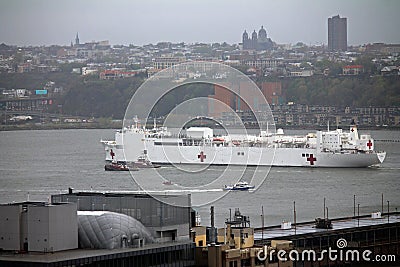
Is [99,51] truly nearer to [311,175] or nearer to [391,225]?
[311,175]

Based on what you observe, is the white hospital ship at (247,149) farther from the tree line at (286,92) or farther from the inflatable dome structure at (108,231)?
the inflatable dome structure at (108,231)

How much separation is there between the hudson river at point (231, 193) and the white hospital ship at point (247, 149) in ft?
2.09

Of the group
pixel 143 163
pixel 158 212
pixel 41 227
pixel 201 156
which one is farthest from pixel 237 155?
pixel 41 227

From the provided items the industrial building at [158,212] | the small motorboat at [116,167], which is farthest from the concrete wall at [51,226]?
the small motorboat at [116,167]

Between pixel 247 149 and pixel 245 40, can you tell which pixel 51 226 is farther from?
pixel 245 40

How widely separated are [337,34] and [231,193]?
4988cm

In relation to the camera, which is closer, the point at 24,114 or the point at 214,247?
the point at 214,247

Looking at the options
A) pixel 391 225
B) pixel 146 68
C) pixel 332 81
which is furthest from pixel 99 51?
pixel 391 225

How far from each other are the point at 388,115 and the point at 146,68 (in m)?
13.7

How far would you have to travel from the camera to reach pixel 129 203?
382 inches

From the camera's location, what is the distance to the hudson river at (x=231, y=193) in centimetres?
1831

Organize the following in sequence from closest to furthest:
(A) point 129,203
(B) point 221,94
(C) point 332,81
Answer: (A) point 129,203
(B) point 221,94
(C) point 332,81

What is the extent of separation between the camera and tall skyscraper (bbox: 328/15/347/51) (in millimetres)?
69250

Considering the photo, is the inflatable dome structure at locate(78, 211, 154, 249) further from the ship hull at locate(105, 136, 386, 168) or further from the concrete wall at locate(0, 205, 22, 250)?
the ship hull at locate(105, 136, 386, 168)
